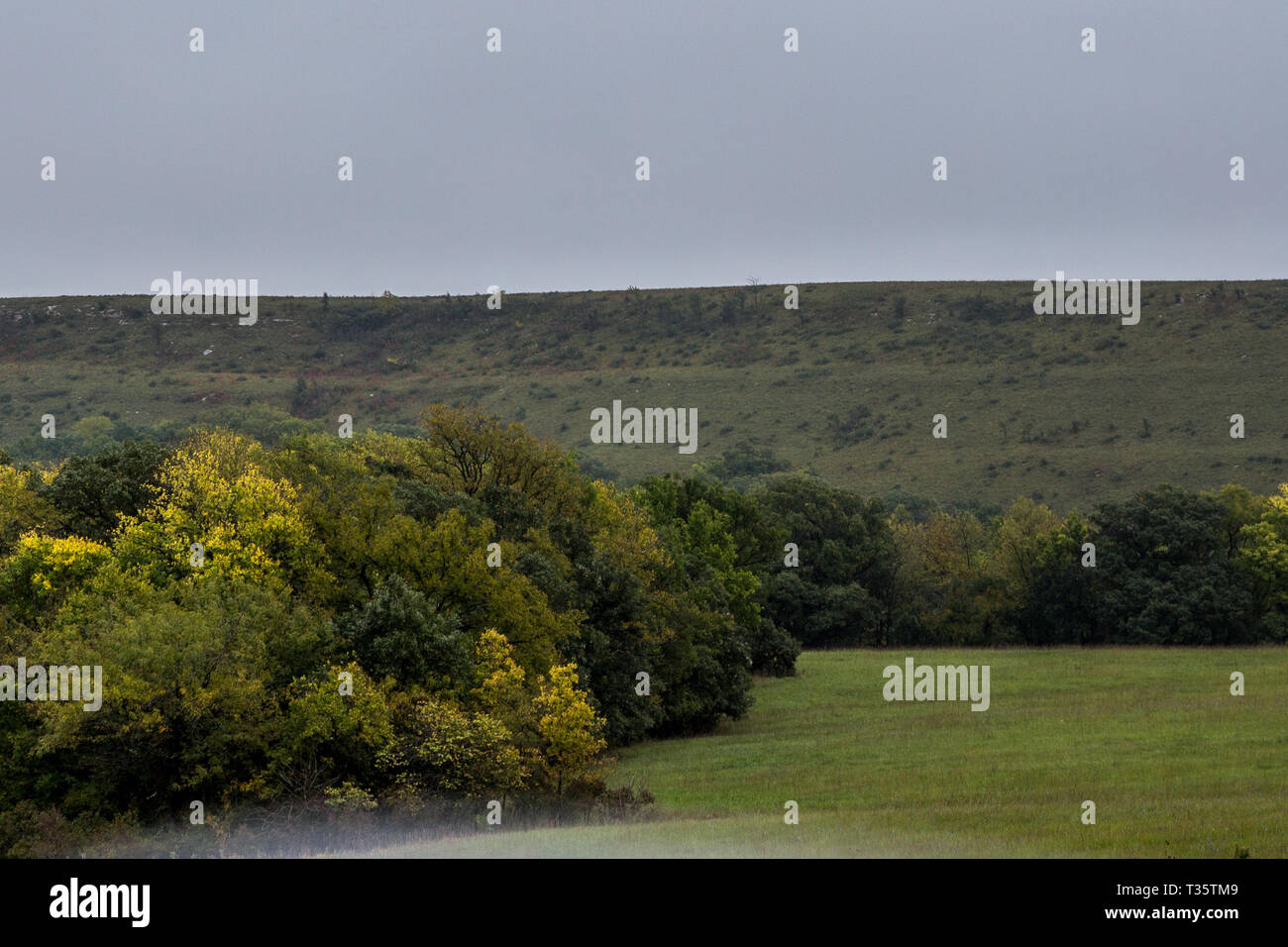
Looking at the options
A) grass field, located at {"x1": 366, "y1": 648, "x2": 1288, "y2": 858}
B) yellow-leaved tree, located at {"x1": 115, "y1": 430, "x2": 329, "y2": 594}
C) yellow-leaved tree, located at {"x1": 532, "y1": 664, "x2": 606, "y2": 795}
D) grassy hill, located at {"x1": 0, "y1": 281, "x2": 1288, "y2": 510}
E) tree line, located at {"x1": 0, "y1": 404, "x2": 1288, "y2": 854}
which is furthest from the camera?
grassy hill, located at {"x1": 0, "y1": 281, "x2": 1288, "y2": 510}

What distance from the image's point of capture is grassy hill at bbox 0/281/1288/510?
125875 millimetres

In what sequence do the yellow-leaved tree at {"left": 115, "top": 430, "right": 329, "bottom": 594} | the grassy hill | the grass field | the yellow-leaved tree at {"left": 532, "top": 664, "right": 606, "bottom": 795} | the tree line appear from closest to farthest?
the grass field → the tree line → the yellow-leaved tree at {"left": 532, "top": 664, "right": 606, "bottom": 795} → the yellow-leaved tree at {"left": 115, "top": 430, "right": 329, "bottom": 594} → the grassy hill

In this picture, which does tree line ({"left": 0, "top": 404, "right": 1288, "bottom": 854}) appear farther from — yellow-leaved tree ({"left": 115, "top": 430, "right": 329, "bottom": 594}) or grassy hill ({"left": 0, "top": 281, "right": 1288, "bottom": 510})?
grassy hill ({"left": 0, "top": 281, "right": 1288, "bottom": 510})

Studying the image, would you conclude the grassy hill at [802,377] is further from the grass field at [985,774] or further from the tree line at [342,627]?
the tree line at [342,627]

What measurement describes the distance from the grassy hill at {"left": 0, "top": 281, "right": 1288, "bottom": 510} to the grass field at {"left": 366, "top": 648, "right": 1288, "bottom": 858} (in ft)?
198

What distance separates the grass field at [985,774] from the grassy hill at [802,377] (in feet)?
198

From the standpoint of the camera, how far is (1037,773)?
3647 cm

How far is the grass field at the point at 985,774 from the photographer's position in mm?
23703

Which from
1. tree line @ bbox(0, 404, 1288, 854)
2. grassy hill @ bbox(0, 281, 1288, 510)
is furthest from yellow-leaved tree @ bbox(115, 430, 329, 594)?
grassy hill @ bbox(0, 281, 1288, 510)

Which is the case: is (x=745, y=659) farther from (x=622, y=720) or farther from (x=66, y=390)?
(x=66, y=390)

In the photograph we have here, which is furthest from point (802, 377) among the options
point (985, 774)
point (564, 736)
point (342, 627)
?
point (564, 736)

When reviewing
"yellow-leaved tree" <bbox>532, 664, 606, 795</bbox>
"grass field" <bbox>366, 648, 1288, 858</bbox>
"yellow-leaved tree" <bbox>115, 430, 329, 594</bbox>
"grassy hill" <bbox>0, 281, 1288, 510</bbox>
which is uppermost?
"grassy hill" <bbox>0, 281, 1288, 510</bbox>

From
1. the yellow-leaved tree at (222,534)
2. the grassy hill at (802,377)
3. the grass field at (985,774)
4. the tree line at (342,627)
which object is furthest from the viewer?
the grassy hill at (802,377)

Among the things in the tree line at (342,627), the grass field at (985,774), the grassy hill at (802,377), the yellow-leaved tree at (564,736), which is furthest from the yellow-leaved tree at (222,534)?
the grassy hill at (802,377)
